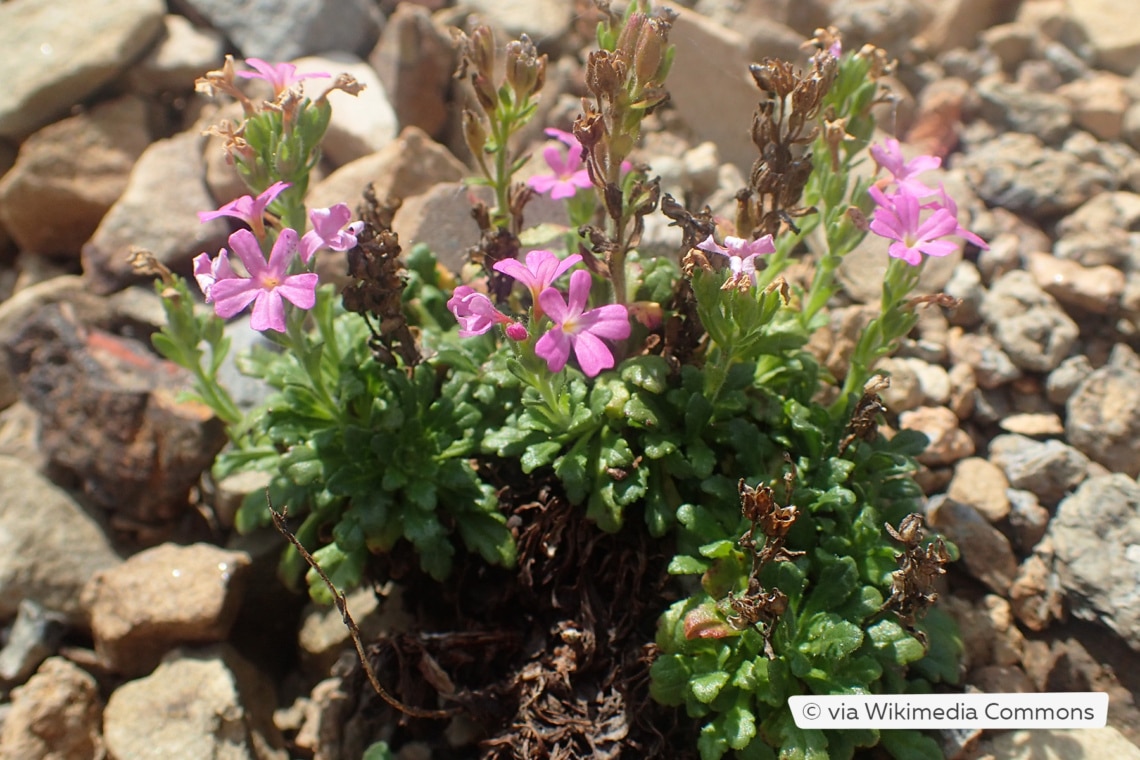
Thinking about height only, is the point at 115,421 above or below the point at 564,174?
below

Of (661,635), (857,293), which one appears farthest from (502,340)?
(857,293)

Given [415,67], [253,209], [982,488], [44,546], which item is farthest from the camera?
[415,67]

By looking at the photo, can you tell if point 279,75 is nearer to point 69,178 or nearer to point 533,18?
point 69,178

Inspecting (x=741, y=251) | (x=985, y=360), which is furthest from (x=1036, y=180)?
(x=741, y=251)

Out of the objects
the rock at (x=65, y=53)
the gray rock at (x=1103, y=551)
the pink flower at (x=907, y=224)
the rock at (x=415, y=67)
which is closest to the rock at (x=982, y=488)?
the gray rock at (x=1103, y=551)

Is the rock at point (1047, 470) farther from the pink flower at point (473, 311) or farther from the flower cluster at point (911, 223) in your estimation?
the pink flower at point (473, 311)
